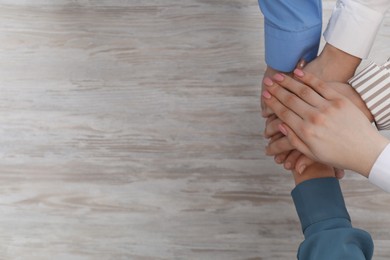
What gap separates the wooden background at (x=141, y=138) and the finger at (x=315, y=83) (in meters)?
0.21

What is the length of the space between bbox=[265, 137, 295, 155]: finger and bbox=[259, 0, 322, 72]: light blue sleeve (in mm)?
115

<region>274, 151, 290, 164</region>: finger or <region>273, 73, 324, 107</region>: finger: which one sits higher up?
<region>273, 73, 324, 107</region>: finger

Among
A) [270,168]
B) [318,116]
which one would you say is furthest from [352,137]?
[270,168]

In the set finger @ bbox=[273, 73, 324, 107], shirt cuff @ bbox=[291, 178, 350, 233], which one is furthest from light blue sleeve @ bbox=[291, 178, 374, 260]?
finger @ bbox=[273, 73, 324, 107]

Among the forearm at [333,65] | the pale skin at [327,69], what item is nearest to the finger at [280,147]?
the pale skin at [327,69]

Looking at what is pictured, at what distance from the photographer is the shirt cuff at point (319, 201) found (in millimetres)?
805

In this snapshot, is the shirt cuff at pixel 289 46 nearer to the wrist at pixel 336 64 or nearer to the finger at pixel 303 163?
the wrist at pixel 336 64

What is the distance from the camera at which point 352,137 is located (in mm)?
777

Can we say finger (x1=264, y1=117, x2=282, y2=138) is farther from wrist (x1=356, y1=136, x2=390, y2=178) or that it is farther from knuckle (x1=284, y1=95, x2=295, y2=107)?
wrist (x1=356, y1=136, x2=390, y2=178)

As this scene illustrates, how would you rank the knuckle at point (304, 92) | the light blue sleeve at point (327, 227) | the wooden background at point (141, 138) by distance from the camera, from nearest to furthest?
the light blue sleeve at point (327, 227), the knuckle at point (304, 92), the wooden background at point (141, 138)

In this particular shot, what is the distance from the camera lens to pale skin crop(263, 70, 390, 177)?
2.55 feet

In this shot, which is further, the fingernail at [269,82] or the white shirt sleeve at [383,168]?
the fingernail at [269,82]

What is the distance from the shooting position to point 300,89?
0.85 metres

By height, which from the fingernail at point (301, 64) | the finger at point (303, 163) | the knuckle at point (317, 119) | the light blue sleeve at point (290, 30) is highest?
the light blue sleeve at point (290, 30)
